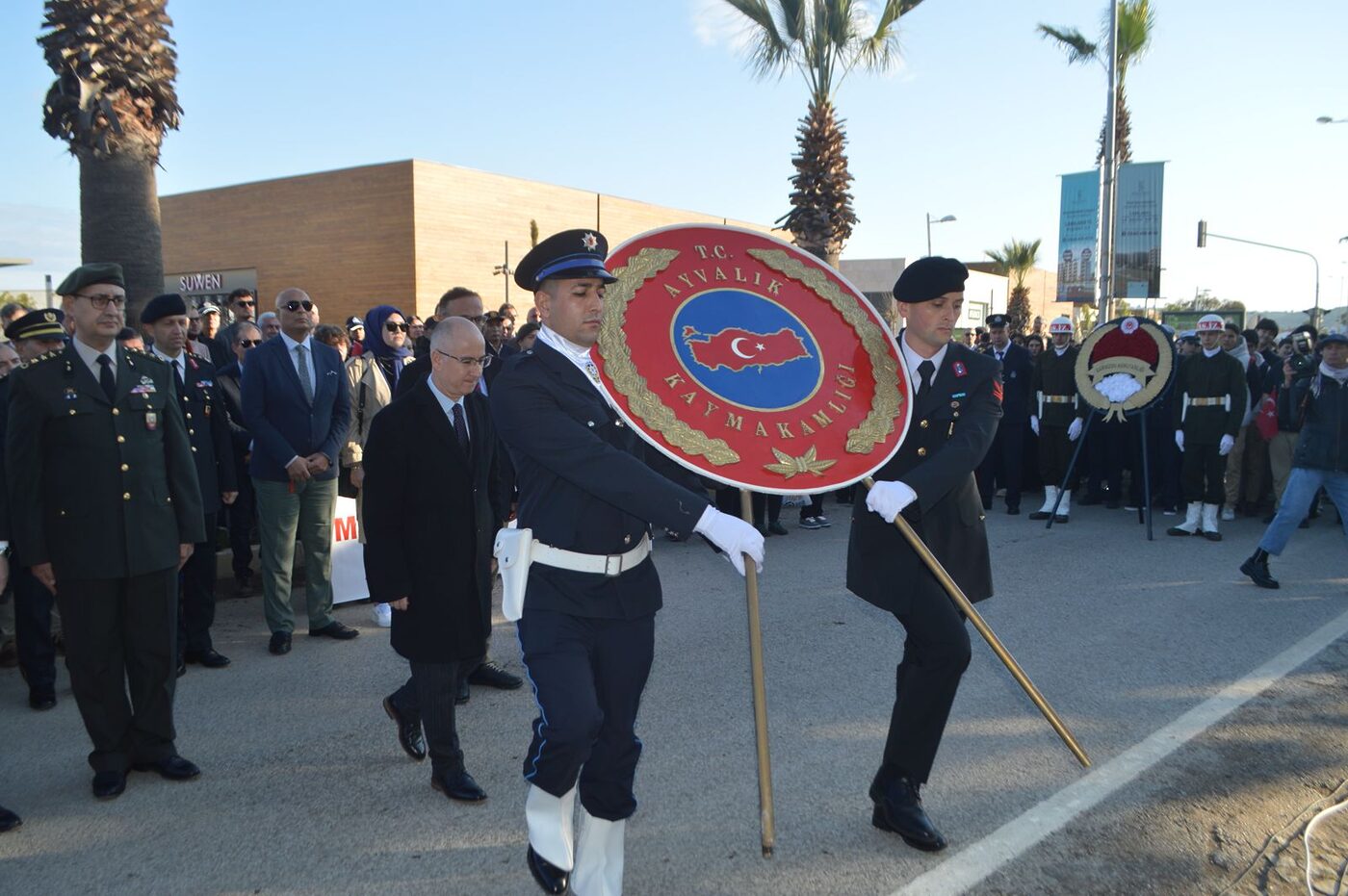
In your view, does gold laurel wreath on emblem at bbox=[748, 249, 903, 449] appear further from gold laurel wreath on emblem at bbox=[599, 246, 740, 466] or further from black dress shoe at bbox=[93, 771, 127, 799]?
black dress shoe at bbox=[93, 771, 127, 799]

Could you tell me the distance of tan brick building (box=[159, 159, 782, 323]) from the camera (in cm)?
2830

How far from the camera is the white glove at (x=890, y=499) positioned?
3010 millimetres

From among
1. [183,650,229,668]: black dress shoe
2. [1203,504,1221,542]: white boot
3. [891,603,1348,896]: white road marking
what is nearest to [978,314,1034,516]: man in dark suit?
[1203,504,1221,542]: white boot

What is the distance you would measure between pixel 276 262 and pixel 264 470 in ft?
93.4

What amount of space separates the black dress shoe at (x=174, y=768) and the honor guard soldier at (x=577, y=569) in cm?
193

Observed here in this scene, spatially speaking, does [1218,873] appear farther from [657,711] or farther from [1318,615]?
[1318,615]

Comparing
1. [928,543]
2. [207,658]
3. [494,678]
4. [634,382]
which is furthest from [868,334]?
[207,658]

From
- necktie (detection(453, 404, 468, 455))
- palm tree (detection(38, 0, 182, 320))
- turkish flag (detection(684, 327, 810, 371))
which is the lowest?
necktie (detection(453, 404, 468, 455))

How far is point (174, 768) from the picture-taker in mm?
4000

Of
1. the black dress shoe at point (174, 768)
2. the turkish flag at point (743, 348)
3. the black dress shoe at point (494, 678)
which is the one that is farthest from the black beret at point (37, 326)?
the turkish flag at point (743, 348)

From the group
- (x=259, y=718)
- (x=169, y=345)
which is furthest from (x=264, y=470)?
(x=259, y=718)

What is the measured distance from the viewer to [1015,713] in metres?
4.59

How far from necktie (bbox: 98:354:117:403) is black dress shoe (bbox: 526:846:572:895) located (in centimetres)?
263

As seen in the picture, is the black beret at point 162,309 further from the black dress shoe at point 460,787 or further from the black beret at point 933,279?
the black beret at point 933,279
